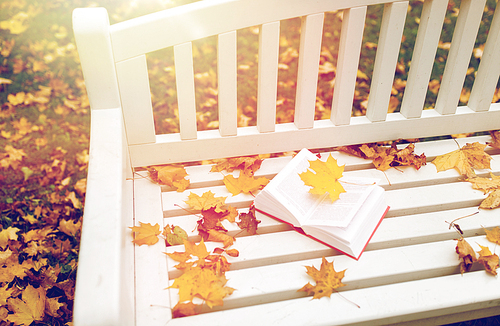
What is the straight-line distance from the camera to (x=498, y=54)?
1576mm

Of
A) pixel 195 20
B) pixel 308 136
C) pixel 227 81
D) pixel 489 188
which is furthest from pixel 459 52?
pixel 195 20

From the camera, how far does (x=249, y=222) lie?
1317 millimetres

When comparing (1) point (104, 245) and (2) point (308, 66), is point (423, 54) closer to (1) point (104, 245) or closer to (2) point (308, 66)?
(2) point (308, 66)

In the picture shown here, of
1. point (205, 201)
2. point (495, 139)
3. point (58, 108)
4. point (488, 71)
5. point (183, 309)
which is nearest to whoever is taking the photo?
point (183, 309)

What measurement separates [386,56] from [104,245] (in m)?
1.23

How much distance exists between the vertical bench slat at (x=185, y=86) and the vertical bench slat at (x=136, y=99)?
0.11m

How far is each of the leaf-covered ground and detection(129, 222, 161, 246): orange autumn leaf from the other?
64cm

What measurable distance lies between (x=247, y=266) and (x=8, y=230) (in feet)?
4.40

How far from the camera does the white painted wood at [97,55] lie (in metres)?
1.21

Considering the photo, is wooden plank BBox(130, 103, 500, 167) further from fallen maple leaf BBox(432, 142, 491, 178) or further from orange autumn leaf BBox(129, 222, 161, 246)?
orange autumn leaf BBox(129, 222, 161, 246)

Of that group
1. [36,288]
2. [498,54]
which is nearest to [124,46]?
[36,288]

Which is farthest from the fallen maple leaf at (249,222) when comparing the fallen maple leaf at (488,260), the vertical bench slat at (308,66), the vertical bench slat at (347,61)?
the fallen maple leaf at (488,260)

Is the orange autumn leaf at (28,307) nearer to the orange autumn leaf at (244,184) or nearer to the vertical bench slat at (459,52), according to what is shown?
the orange autumn leaf at (244,184)

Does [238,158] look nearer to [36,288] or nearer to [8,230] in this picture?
[36,288]
